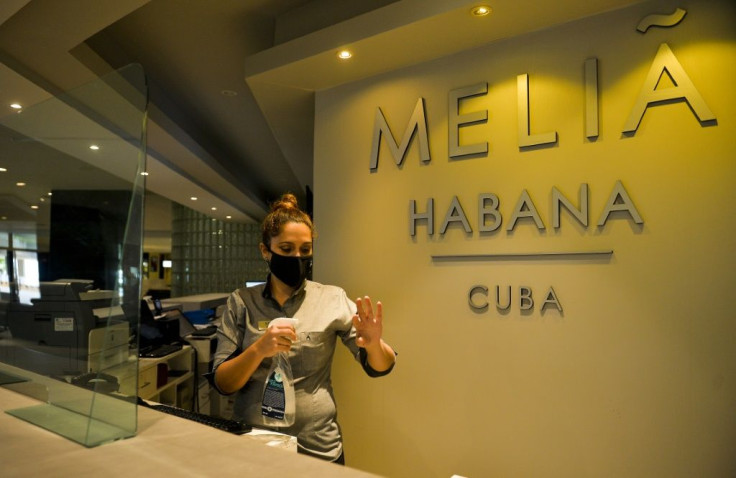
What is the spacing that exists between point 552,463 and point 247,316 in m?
1.47

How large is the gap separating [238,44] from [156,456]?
9.97ft

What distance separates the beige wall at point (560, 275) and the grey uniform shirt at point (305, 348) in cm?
72

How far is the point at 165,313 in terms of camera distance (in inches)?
156

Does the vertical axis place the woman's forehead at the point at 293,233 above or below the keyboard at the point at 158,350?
above

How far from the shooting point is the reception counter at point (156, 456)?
2.39ft

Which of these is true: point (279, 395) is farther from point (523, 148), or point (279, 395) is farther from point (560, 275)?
point (523, 148)

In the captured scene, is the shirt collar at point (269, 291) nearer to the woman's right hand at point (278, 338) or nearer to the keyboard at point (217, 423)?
the woman's right hand at point (278, 338)

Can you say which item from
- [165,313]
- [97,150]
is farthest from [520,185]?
[165,313]

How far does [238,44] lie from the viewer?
320 cm

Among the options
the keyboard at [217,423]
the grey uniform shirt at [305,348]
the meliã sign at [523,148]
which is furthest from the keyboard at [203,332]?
the keyboard at [217,423]

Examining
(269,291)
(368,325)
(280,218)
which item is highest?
(280,218)

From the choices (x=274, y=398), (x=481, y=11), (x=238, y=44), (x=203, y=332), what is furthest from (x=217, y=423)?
(x=203, y=332)

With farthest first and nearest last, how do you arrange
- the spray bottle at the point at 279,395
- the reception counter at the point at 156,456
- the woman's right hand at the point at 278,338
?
1. the spray bottle at the point at 279,395
2. the woman's right hand at the point at 278,338
3. the reception counter at the point at 156,456

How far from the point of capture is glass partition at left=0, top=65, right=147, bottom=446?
0.89 meters
